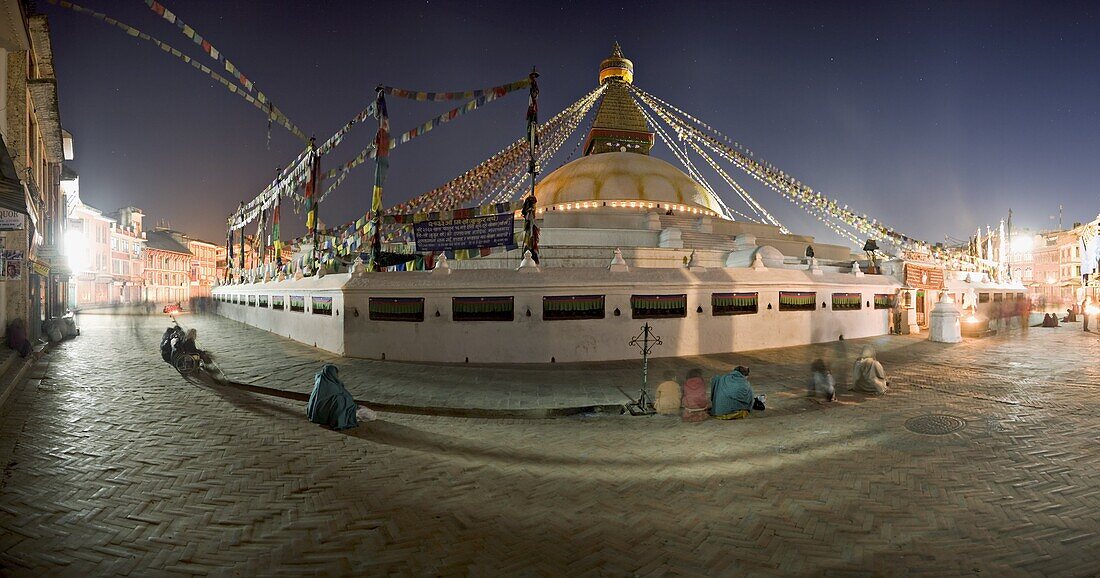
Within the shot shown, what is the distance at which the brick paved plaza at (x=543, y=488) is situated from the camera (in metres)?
3.68

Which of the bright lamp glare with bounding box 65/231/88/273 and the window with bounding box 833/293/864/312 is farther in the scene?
the bright lamp glare with bounding box 65/231/88/273

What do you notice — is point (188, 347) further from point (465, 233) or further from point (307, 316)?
point (465, 233)

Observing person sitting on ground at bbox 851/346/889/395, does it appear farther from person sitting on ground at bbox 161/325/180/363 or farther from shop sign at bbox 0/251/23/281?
shop sign at bbox 0/251/23/281

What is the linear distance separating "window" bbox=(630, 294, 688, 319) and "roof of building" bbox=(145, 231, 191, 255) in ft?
234

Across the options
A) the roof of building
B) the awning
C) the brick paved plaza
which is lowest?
the brick paved plaza

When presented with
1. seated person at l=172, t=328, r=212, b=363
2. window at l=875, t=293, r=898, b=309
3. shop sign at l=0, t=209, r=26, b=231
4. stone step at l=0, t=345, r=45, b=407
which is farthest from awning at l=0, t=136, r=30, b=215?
window at l=875, t=293, r=898, b=309

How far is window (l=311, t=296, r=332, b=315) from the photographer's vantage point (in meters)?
14.3

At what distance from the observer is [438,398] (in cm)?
870

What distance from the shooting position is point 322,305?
1478 cm

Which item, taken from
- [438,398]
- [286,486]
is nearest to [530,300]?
[438,398]

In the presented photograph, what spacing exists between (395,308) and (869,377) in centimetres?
1112

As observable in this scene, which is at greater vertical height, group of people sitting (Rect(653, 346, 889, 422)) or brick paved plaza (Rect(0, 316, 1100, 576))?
group of people sitting (Rect(653, 346, 889, 422))

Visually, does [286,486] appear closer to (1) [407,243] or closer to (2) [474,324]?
(2) [474,324]

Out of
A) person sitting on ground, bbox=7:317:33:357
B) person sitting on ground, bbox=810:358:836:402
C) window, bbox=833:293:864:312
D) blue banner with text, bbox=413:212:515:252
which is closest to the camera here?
person sitting on ground, bbox=810:358:836:402
